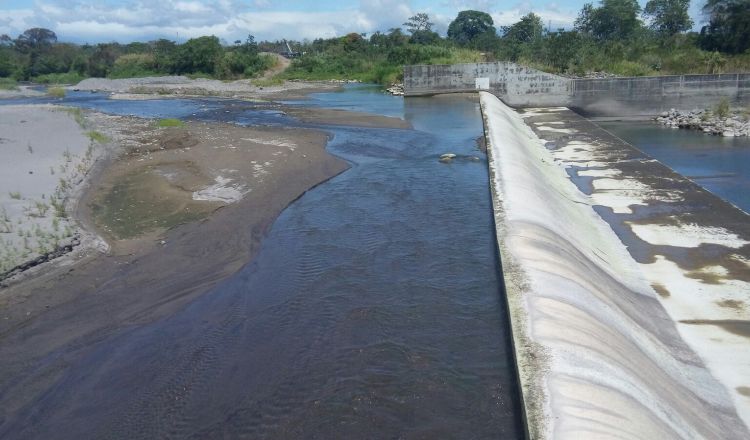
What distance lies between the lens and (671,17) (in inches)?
1800

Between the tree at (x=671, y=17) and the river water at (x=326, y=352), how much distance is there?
4250 cm

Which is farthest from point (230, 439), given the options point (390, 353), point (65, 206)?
point (65, 206)

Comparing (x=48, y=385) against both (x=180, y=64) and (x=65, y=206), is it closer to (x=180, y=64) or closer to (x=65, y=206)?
(x=65, y=206)

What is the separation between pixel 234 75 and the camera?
63438mm

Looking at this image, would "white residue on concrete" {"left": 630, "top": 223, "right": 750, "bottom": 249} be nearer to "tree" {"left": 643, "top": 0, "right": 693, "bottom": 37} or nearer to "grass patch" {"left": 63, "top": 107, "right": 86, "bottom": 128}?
"grass patch" {"left": 63, "top": 107, "right": 86, "bottom": 128}

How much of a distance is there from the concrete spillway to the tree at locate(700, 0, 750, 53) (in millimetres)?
24066

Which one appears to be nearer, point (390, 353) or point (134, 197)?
point (390, 353)

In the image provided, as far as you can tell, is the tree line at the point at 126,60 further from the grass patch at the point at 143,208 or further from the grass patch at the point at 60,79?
the grass patch at the point at 143,208

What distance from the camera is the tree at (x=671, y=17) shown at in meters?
45.5

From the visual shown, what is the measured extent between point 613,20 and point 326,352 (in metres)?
47.8

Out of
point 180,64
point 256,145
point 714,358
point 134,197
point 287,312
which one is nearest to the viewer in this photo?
point 714,358

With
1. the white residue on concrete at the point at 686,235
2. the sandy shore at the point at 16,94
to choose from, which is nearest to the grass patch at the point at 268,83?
the sandy shore at the point at 16,94

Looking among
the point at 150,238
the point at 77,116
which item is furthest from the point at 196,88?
the point at 150,238

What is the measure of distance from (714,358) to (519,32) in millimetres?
46904
